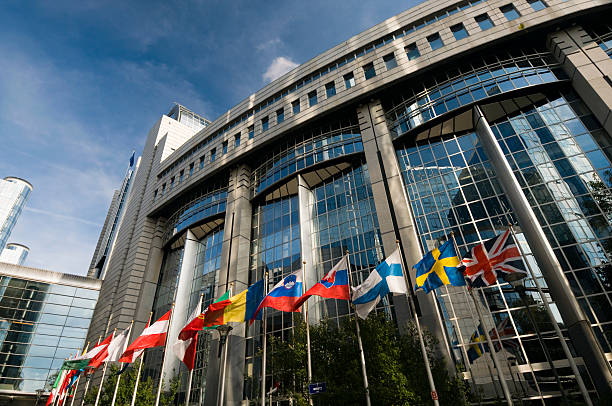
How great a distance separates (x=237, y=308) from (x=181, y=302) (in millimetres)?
23958

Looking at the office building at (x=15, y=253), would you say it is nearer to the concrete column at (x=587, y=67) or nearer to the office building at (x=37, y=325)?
the office building at (x=37, y=325)

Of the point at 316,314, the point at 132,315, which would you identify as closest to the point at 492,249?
the point at 316,314

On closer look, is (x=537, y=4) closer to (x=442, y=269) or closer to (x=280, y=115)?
(x=280, y=115)

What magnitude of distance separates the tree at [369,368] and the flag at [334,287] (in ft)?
11.9

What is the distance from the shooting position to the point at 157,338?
18641mm

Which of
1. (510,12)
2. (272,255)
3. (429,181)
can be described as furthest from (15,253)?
(510,12)

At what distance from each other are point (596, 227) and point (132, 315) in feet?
149

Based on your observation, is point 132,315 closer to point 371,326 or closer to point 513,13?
point 371,326

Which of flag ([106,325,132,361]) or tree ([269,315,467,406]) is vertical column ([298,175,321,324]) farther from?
flag ([106,325,132,361])

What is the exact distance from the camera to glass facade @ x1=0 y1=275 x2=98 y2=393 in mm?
41094

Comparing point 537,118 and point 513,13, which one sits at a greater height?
point 513,13

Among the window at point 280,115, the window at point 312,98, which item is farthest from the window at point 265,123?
the window at point 312,98

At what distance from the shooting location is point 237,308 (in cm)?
1772

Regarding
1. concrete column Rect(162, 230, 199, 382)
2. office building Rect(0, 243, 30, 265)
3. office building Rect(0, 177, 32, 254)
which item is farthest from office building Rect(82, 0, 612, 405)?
office building Rect(0, 243, 30, 265)
